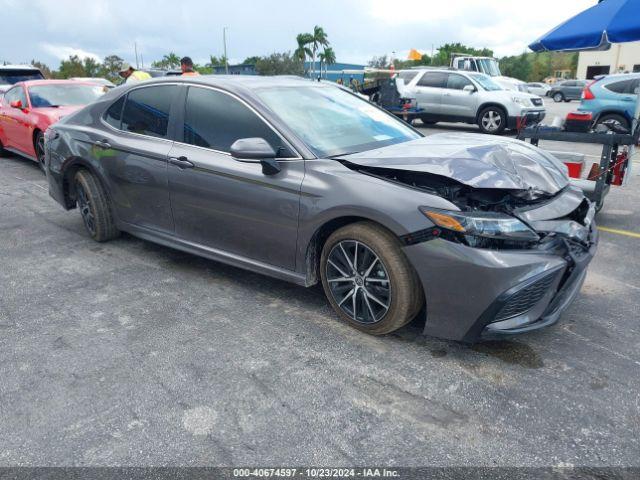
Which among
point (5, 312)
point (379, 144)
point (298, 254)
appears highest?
point (379, 144)

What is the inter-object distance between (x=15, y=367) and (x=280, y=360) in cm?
151

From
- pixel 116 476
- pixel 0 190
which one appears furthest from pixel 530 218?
pixel 0 190

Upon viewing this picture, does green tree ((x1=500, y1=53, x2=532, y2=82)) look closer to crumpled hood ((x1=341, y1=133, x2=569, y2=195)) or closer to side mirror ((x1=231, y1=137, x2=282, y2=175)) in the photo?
crumpled hood ((x1=341, y1=133, x2=569, y2=195))

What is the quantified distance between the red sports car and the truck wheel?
32.0 ft

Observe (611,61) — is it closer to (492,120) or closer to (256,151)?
(492,120)

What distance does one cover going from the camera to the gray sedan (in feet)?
9.05

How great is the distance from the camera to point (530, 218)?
288cm

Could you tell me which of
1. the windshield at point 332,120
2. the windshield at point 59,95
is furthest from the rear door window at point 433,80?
the windshield at point 332,120

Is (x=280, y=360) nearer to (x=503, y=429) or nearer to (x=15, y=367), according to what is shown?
(x=503, y=429)

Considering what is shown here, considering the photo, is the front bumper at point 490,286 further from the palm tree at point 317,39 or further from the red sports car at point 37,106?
the palm tree at point 317,39

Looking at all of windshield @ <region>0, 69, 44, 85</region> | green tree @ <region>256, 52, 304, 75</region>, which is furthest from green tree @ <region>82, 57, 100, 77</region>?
windshield @ <region>0, 69, 44, 85</region>

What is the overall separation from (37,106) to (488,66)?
1736 centimetres

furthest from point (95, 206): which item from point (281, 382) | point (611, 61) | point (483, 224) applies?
point (611, 61)

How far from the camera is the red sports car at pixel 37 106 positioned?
318 inches
